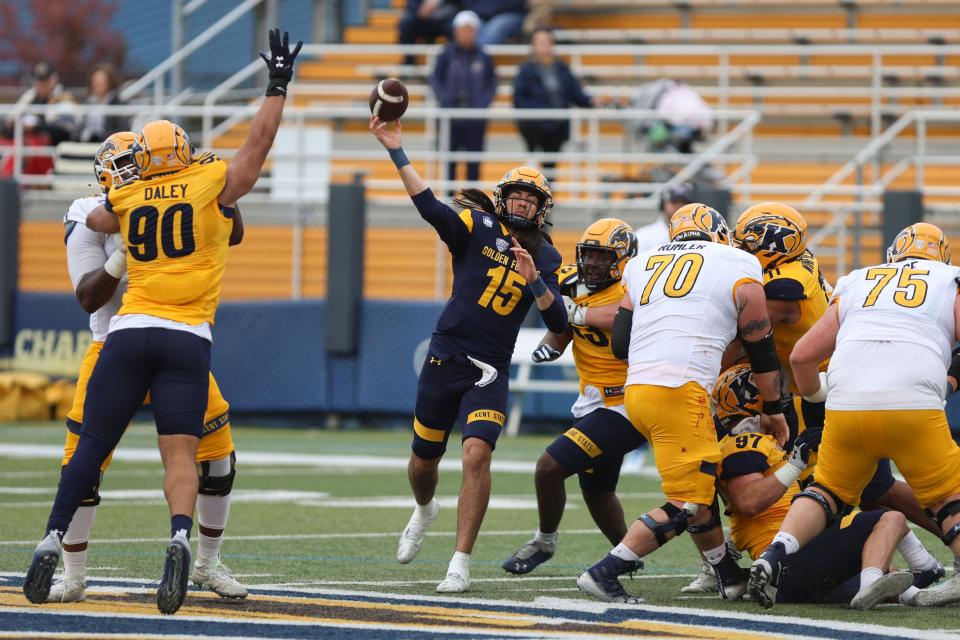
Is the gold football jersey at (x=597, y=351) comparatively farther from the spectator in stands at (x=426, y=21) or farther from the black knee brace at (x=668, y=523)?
the spectator in stands at (x=426, y=21)

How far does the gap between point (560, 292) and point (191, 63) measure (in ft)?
51.0

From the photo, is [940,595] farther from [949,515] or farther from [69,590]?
[69,590]

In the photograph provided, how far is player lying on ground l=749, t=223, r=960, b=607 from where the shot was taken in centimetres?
727

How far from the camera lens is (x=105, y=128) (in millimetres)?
20156

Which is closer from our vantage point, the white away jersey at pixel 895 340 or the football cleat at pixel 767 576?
the football cleat at pixel 767 576

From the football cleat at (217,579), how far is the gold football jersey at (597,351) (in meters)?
2.14

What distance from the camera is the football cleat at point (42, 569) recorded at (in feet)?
22.2

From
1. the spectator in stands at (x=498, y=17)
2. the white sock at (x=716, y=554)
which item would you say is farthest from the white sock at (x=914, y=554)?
the spectator in stands at (x=498, y=17)

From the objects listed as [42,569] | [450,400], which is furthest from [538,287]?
[42,569]

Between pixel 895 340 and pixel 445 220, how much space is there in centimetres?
221

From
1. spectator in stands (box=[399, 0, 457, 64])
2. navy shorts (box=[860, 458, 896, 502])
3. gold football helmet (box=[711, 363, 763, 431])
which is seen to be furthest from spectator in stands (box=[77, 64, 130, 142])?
navy shorts (box=[860, 458, 896, 502])

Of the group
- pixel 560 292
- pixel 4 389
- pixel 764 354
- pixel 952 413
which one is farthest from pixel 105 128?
pixel 764 354

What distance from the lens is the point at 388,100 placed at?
834 cm

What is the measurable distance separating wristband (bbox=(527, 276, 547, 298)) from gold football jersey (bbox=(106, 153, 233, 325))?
1680mm
